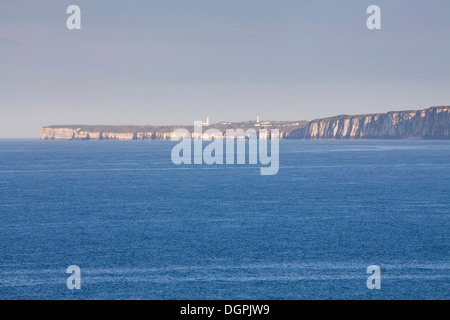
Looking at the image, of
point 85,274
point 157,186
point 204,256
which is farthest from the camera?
point 157,186

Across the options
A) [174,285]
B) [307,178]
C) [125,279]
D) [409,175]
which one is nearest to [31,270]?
[125,279]

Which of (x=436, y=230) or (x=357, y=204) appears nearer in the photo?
(x=436, y=230)

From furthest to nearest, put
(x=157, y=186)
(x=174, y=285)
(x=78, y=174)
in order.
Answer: (x=78, y=174), (x=157, y=186), (x=174, y=285)

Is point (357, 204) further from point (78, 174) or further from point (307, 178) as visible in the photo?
point (78, 174)

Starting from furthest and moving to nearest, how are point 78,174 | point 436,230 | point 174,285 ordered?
point 78,174 → point 436,230 → point 174,285
